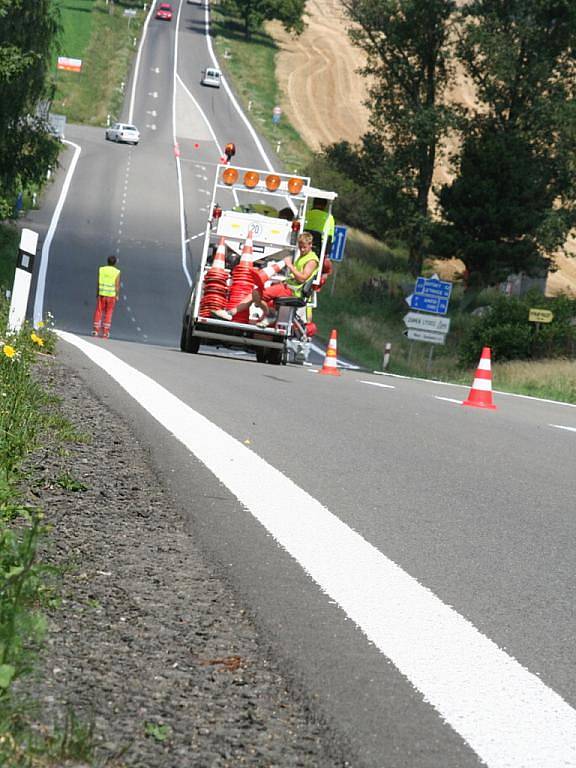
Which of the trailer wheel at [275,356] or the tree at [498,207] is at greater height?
the tree at [498,207]

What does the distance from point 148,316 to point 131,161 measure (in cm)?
3312

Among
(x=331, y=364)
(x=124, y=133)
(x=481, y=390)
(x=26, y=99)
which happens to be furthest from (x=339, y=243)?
(x=124, y=133)

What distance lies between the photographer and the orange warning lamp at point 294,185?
2186cm

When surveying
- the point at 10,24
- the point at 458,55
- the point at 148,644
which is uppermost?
the point at 458,55

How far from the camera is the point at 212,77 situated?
98125 millimetres

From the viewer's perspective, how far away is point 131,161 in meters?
74.7

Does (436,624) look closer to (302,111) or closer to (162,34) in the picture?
(302,111)

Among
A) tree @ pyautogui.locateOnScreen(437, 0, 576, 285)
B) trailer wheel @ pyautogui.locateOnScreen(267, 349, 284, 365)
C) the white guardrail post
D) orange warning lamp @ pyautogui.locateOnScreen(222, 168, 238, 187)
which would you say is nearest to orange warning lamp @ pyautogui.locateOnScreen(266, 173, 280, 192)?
orange warning lamp @ pyautogui.locateOnScreen(222, 168, 238, 187)

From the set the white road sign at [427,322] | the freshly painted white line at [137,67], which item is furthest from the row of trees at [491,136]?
the freshly painted white line at [137,67]

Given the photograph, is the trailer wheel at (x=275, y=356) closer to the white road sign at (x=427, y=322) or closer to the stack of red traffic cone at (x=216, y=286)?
the stack of red traffic cone at (x=216, y=286)

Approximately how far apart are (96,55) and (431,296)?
68.1m

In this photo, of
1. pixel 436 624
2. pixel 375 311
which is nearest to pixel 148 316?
pixel 375 311

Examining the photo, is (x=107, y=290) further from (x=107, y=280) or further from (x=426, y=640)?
(x=426, y=640)

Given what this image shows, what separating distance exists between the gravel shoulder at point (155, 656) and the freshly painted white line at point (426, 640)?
40cm
